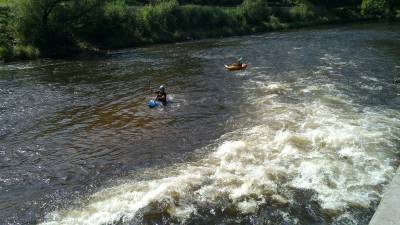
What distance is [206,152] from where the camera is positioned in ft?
58.1

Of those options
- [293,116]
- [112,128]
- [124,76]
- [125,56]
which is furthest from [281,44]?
[112,128]

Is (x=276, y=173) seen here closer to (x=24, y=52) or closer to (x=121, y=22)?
(x=24, y=52)

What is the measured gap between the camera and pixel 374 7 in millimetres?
79125

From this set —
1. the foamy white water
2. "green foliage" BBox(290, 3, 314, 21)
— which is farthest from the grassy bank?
the foamy white water

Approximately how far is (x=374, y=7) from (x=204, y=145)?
7227 cm

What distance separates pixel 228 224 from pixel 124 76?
2443cm

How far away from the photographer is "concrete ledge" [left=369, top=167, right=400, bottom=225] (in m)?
8.30

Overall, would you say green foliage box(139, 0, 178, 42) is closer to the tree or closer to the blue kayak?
the tree

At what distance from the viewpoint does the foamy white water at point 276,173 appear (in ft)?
43.2

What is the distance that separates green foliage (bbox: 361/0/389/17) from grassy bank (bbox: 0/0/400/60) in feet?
0.62

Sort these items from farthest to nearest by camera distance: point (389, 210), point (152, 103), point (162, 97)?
point (162, 97) → point (152, 103) → point (389, 210)

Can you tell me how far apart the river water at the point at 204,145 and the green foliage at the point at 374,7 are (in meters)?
48.3

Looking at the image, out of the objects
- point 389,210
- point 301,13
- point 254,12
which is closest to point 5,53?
point 254,12

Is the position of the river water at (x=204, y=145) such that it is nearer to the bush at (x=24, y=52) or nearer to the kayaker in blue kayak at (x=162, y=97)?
the kayaker in blue kayak at (x=162, y=97)
